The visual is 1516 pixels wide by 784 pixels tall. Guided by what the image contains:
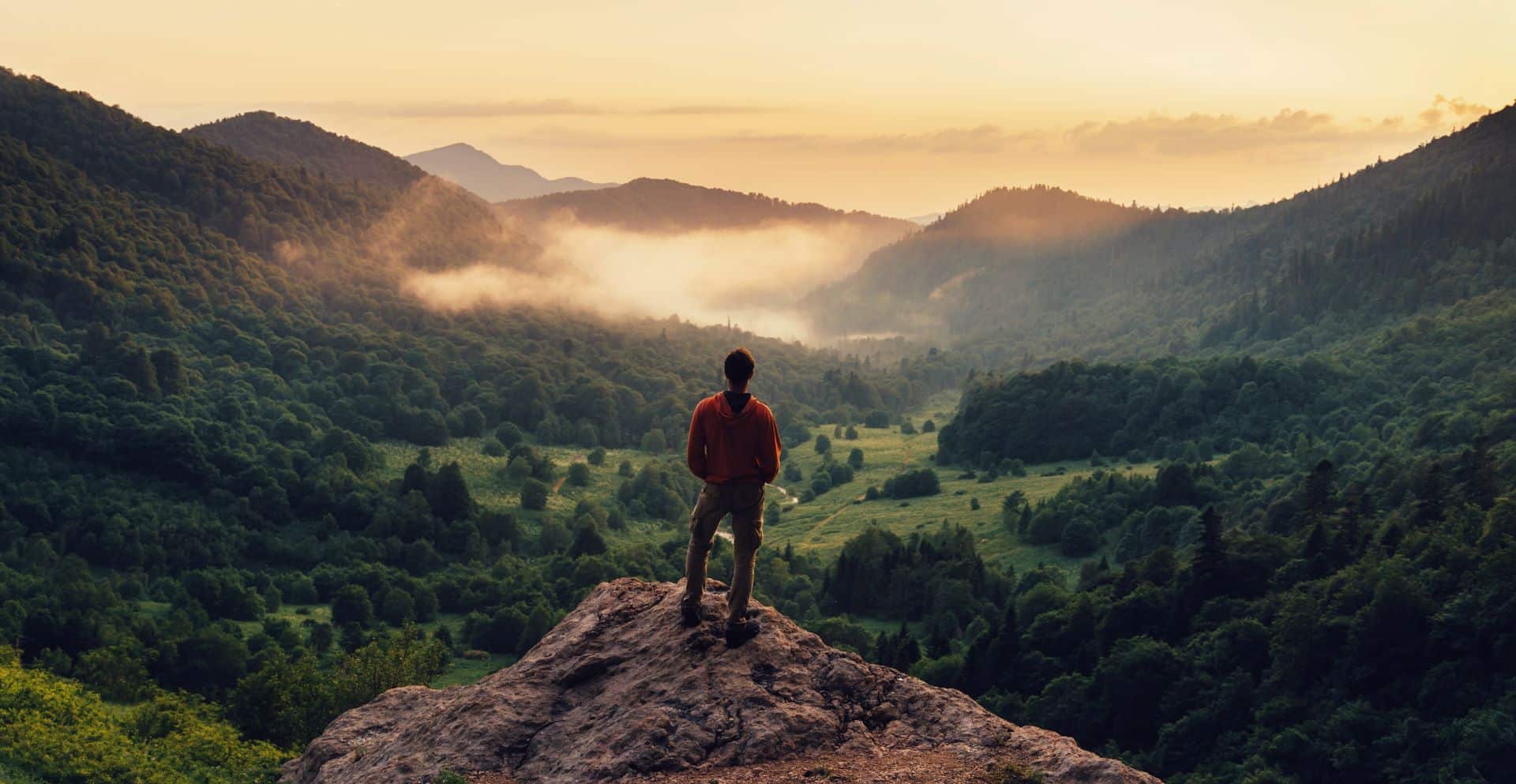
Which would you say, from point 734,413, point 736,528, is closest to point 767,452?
point 734,413

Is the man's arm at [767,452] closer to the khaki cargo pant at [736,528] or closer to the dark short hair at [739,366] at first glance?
the khaki cargo pant at [736,528]

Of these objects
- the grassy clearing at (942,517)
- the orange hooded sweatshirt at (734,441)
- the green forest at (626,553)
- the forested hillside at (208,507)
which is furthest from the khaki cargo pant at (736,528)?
the grassy clearing at (942,517)

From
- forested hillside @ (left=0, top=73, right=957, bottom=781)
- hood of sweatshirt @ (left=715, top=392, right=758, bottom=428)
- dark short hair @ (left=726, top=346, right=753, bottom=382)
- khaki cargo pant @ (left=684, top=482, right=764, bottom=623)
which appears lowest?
forested hillside @ (left=0, top=73, right=957, bottom=781)

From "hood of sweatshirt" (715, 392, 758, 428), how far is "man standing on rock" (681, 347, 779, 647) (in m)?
0.01

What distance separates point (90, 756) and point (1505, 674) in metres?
62.2

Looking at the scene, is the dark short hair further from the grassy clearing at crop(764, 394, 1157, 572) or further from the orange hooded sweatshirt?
the grassy clearing at crop(764, 394, 1157, 572)

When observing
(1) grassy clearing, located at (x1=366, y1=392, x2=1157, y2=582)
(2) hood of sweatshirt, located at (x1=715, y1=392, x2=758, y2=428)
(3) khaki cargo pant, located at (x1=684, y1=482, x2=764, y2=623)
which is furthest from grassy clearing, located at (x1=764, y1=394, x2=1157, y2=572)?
(2) hood of sweatshirt, located at (x1=715, y1=392, x2=758, y2=428)

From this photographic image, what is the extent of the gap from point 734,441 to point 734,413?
43cm

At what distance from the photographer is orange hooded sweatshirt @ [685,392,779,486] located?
1889cm

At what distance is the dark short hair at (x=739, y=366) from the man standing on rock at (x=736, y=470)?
0.04ft

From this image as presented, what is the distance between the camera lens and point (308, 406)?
181 meters

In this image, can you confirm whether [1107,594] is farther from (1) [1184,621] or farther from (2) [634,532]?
(2) [634,532]

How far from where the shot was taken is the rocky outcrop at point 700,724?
56.4ft

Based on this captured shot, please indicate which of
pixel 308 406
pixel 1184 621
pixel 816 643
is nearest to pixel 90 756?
pixel 816 643
